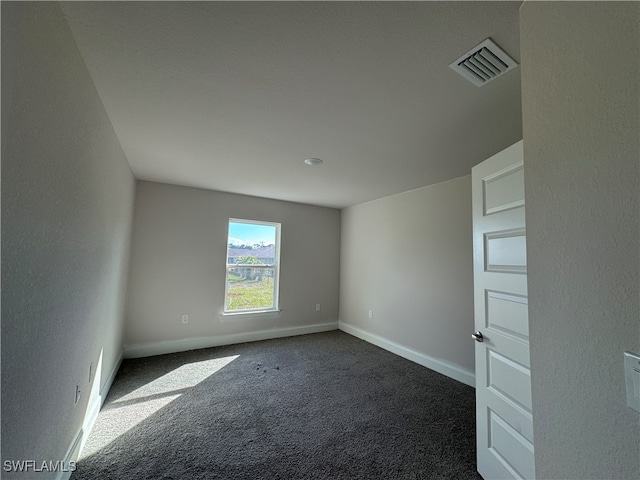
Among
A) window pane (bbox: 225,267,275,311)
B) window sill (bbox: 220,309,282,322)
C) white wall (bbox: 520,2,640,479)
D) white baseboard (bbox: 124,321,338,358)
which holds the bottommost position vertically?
white baseboard (bbox: 124,321,338,358)

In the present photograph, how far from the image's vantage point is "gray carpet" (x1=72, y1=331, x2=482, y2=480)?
1659 millimetres

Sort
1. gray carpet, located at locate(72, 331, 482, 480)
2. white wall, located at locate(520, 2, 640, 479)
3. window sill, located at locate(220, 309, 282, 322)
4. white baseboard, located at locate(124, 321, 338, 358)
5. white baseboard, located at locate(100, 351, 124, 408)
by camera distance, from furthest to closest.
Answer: window sill, located at locate(220, 309, 282, 322) < white baseboard, located at locate(124, 321, 338, 358) < white baseboard, located at locate(100, 351, 124, 408) < gray carpet, located at locate(72, 331, 482, 480) < white wall, located at locate(520, 2, 640, 479)

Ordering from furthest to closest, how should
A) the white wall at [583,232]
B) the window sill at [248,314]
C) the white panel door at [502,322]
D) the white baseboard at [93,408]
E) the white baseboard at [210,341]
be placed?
the window sill at [248,314] < the white baseboard at [210,341] < the white baseboard at [93,408] < the white panel door at [502,322] < the white wall at [583,232]

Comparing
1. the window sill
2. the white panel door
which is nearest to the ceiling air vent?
the white panel door

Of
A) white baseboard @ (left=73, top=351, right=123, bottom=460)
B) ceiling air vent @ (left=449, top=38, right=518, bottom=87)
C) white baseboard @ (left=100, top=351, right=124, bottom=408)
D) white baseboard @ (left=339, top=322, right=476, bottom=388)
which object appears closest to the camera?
ceiling air vent @ (left=449, top=38, right=518, bottom=87)

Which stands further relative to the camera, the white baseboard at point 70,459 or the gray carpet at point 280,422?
the gray carpet at point 280,422

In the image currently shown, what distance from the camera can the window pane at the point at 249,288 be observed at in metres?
4.09

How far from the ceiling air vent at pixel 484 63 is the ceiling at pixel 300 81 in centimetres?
3

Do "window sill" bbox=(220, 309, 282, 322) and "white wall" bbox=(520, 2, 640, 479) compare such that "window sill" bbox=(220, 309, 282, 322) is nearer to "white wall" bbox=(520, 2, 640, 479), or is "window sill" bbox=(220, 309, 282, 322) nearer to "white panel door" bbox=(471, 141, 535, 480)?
"white panel door" bbox=(471, 141, 535, 480)

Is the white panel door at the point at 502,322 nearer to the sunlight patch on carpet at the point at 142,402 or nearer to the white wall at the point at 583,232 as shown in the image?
the white wall at the point at 583,232

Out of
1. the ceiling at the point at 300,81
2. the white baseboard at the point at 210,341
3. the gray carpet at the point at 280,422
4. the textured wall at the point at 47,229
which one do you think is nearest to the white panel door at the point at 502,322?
the gray carpet at the point at 280,422

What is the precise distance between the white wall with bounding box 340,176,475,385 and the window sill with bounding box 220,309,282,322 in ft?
4.48

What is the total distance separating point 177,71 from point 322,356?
3392 mm

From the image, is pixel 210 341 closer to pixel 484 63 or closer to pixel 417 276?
pixel 417 276
